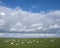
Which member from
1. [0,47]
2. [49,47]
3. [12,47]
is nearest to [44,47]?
[49,47]

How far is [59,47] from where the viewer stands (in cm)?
3019

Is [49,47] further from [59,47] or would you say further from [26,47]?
[26,47]

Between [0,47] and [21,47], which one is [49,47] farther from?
[0,47]

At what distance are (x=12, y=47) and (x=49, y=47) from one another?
21.4 ft

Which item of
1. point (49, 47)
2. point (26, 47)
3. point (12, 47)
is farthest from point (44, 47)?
point (12, 47)

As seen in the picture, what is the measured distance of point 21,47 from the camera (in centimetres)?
2862

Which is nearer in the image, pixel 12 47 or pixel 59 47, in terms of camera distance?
pixel 12 47

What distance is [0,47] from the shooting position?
29.2 meters

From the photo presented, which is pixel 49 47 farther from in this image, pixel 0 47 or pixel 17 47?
pixel 0 47

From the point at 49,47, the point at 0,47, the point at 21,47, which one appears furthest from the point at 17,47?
the point at 49,47

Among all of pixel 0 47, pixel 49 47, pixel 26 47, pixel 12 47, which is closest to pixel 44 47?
pixel 49 47

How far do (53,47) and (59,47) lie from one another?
117cm

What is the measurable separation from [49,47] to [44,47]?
1.00 meters

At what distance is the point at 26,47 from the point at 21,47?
868 mm
